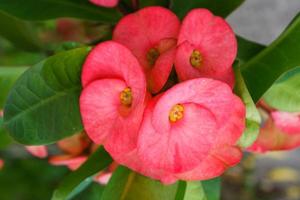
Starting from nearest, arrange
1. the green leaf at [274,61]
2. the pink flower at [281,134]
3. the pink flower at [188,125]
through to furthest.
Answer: the pink flower at [188,125] < the green leaf at [274,61] < the pink flower at [281,134]

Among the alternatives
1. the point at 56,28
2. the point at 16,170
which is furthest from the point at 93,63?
the point at 16,170

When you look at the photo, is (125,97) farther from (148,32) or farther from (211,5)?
(211,5)

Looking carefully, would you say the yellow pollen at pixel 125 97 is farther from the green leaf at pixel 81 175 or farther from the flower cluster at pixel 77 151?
the flower cluster at pixel 77 151

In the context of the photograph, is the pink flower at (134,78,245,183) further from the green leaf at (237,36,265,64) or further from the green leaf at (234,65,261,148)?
the green leaf at (237,36,265,64)

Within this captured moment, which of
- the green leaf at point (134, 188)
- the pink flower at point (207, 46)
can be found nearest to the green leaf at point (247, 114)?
the pink flower at point (207, 46)

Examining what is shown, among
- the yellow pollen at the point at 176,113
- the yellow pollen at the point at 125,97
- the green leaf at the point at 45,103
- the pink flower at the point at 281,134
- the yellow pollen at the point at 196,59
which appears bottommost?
the pink flower at the point at 281,134

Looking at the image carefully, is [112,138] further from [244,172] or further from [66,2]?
[244,172]

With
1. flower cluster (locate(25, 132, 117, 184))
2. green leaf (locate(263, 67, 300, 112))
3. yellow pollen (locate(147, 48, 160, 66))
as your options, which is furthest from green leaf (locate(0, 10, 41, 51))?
green leaf (locate(263, 67, 300, 112))

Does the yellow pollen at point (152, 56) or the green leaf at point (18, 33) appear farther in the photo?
the green leaf at point (18, 33)
